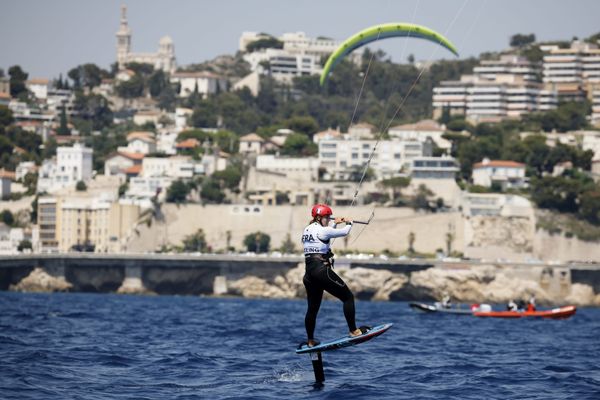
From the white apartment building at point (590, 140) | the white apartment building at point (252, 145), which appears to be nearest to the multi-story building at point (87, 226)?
the white apartment building at point (252, 145)

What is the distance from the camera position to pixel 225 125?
19675cm

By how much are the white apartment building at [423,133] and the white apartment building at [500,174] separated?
1841 cm

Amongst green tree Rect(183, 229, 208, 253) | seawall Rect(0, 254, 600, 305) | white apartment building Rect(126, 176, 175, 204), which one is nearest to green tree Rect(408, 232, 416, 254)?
green tree Rect(183, 229, 208, 253)

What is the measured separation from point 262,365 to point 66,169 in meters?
127

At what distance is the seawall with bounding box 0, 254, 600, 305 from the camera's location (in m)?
107

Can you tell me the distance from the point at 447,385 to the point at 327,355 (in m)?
6.26

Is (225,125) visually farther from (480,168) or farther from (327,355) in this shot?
(327,355)

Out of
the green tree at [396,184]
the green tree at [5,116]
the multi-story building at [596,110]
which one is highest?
the multi-story building at [596,110]

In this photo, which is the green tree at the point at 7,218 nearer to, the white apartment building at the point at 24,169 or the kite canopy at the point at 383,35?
the white apartment building at the point at 24,169

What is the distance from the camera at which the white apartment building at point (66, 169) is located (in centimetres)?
15262

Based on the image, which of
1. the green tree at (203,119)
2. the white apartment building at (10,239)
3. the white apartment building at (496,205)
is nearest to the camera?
the white apartment building at (496,205)

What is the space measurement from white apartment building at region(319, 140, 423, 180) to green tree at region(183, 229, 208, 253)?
86.9ft

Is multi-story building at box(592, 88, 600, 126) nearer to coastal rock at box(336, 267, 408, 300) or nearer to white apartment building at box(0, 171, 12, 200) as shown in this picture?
white apartment building at box(0, 171, 12, 200)

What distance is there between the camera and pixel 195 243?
131m
